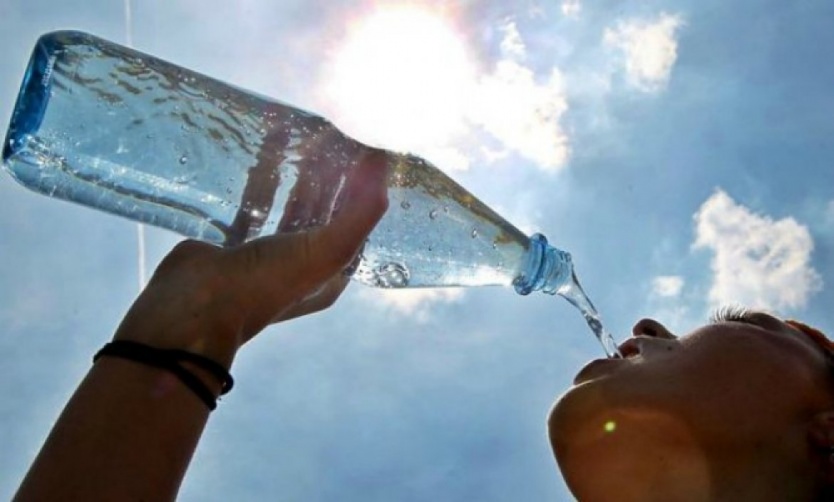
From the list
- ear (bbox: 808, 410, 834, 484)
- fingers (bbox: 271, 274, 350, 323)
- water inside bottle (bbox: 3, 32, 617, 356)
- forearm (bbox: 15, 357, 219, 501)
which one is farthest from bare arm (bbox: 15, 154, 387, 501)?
ear (bbox: 808, 410, 834, 484)

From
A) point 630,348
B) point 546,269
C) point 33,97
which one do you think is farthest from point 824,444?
point 33,97

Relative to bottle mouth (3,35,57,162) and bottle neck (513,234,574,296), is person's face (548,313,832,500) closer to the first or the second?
bottle neck (513,234,574,296)

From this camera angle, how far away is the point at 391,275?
305cm

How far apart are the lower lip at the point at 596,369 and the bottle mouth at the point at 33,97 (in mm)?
1942

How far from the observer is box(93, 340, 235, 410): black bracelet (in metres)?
1.76

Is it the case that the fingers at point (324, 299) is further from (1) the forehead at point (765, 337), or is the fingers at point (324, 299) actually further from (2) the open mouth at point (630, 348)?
(1) the forehead at point (765, 337)

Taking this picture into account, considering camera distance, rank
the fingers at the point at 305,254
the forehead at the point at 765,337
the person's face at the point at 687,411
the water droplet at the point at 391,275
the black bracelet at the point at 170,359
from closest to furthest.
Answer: the black bracelet at the point at 170,359
the fingers at the point at 305,254
the person's face at the point at 687,411
the forehead at the point at 765,337
the water droplet at the point at 391,275

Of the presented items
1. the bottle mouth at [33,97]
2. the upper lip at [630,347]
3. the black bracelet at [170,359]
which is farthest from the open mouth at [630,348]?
the bottle mouth at [33,97]

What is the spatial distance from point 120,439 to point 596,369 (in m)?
1.43

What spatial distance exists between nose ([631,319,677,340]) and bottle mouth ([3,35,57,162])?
2106 mm

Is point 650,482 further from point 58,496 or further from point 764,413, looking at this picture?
point 58,496

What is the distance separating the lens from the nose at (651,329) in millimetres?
2656

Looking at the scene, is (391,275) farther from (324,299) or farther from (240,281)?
(240,281)

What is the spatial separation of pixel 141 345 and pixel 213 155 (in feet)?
4.23
